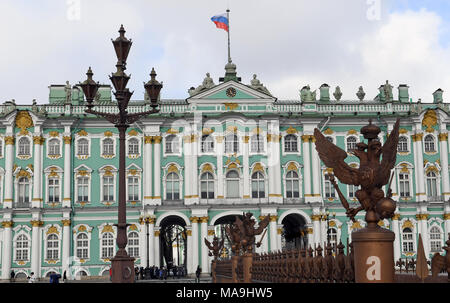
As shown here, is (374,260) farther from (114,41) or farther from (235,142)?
(235,142)

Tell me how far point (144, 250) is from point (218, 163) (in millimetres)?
9264

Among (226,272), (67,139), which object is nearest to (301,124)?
(67,139)

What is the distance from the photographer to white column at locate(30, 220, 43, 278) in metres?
51.0

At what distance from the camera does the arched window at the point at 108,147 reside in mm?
54312

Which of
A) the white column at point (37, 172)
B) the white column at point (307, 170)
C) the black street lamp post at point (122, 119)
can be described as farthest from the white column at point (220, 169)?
the black street lamp post at point (122, 119)

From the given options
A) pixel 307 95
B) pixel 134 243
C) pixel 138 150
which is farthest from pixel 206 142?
pixel 134 243

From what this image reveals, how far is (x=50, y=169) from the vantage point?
53.2 m

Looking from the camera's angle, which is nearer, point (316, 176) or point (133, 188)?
point (133, 188)

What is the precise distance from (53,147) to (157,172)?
8970 millimetres

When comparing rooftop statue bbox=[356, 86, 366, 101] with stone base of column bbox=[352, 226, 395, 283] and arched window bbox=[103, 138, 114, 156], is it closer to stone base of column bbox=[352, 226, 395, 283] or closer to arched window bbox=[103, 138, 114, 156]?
arched window bbox=[103, 138, 114, 156]

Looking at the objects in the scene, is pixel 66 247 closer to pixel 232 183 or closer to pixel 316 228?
pixel 232 183

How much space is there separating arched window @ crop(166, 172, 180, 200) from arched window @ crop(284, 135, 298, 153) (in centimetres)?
950

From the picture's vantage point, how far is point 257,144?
54.1 metres

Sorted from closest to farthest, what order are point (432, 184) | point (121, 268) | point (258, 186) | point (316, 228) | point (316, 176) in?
point (121, 268) < point (316, 228) < point (258, 186) < point (316, 176) < point (432, 184)
